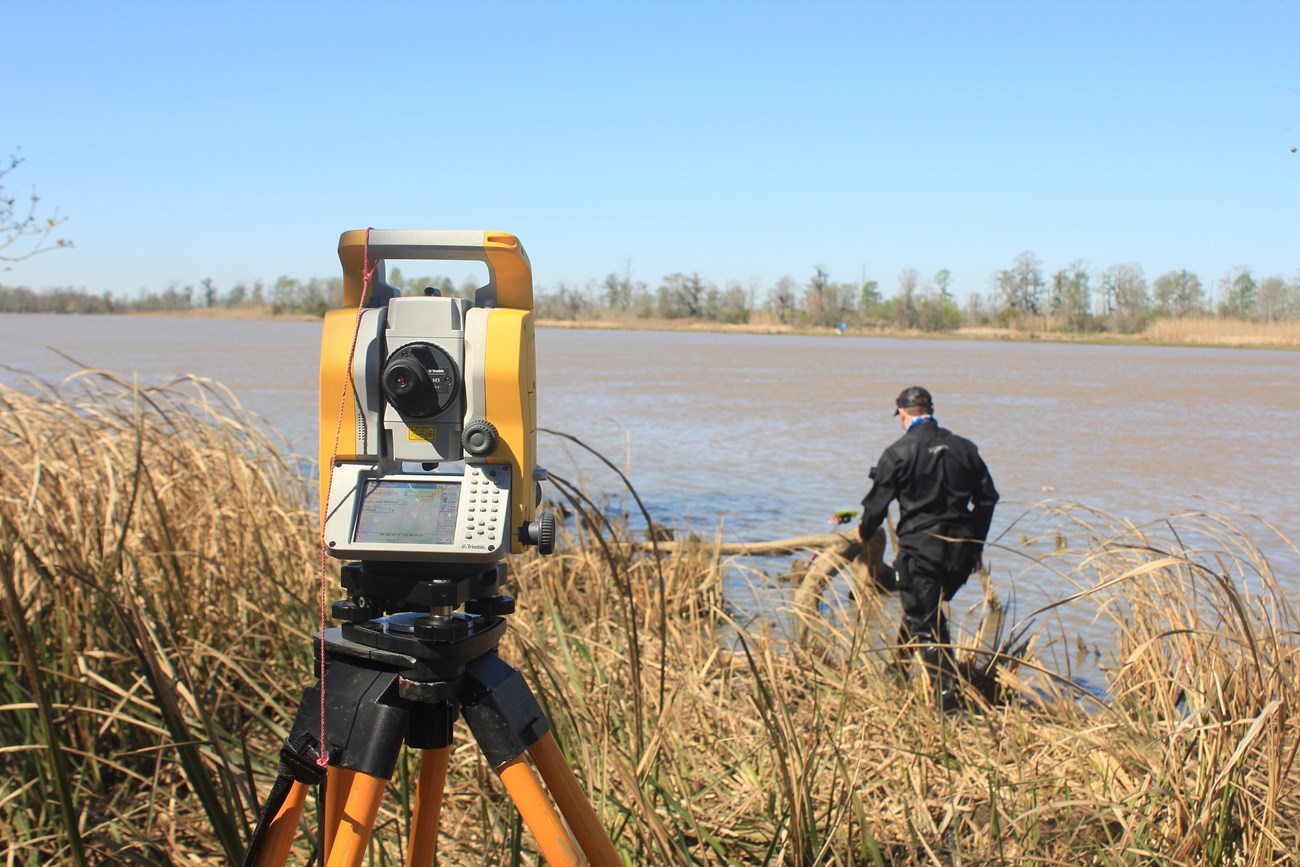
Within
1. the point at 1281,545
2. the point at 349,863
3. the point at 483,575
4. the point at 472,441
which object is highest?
the point at 472,441

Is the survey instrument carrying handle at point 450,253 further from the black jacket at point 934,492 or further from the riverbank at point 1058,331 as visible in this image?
the riverbank at point 1058,331

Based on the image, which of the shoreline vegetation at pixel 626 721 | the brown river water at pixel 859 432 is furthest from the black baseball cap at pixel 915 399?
the shoreline vegetation at pixel 626 721

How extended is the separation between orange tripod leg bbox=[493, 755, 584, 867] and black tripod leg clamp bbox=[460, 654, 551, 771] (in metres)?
0.02

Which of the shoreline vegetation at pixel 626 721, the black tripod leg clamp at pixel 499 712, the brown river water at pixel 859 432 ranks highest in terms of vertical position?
the black tripod leg clamp at pixel 499 712

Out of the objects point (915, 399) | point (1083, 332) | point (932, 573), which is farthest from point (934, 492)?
point (1083, 332)

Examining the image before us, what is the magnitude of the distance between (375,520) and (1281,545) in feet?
30.2

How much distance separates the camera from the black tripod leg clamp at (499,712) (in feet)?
5.06

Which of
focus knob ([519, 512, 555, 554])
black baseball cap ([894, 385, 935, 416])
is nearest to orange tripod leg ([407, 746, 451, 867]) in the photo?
focus knob ([519, 512, 555, 554])

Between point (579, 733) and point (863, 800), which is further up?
point (579, 733)

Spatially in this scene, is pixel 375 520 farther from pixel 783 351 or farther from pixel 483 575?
pixel 783 351

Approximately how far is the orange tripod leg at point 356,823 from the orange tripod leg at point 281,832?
0.07 m

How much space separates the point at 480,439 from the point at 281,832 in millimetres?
675

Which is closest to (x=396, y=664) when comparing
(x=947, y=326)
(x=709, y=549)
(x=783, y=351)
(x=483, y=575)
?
(x=483, y=575)

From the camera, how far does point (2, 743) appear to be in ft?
8.61
